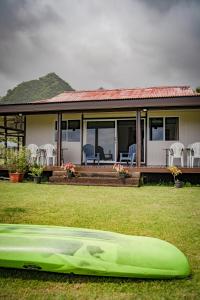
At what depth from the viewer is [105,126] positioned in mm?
13352

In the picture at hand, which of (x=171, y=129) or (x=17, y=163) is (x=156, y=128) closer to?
(x=171, y=129)

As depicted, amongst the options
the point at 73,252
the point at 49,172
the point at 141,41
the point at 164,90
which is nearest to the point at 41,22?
the point at 141,41

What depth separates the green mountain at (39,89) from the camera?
51062 millimetres

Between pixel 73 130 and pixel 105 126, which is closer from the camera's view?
pixel 105 126

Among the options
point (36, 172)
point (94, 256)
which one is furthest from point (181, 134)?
point (94, 256)

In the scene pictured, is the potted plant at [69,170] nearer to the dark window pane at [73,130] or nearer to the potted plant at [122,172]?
the potted plant at [122,172]

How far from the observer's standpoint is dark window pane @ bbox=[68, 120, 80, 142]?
44.0 ft

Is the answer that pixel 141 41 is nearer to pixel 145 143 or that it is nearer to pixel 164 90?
pixel 164 90

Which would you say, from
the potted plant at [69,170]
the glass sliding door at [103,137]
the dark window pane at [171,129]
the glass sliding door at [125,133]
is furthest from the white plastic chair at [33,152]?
the dark window pane at [171,129]

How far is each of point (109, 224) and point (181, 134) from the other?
8.56m

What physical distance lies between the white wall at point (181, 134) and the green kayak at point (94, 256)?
376 inches

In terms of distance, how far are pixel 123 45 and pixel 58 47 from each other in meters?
5.82

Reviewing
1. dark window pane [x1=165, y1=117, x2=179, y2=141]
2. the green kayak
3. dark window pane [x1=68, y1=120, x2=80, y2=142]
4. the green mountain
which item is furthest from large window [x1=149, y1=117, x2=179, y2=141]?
the green mountain

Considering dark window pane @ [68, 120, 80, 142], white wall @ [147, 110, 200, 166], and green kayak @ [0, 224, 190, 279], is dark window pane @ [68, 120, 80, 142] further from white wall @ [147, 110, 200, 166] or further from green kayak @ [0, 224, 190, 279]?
green kayak @ [0, 224, 190, 279]
